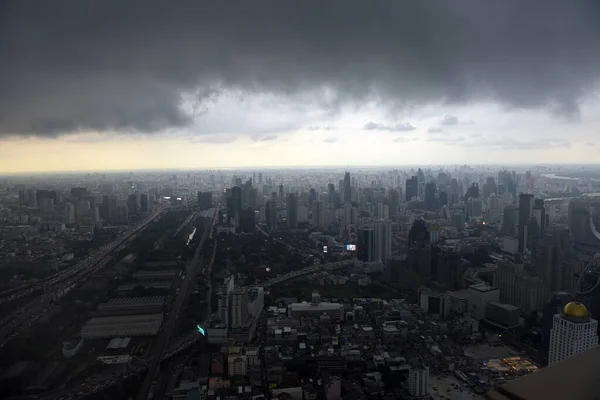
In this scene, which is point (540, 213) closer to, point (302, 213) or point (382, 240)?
point (382, 240)

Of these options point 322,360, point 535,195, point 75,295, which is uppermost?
point 535,195

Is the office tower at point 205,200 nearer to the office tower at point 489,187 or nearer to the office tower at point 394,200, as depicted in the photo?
the office tower at point 394,200

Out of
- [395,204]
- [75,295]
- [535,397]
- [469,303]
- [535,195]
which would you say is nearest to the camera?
[535,397]

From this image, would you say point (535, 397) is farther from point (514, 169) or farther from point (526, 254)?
point (514, 169)

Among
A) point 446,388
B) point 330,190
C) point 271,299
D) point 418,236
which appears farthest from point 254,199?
point 446,388

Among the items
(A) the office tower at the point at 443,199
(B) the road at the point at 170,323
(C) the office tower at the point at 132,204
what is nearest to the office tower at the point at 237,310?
(B) the road at the point at 170,323

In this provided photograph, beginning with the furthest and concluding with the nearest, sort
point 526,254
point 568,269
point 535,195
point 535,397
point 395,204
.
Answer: point 395,204, point 535,195, point 526,254, point 568,269, point 535,397

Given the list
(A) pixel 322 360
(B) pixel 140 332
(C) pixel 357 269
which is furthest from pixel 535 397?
(C) pixel 357 269

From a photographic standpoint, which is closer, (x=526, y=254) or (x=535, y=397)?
(x=535, y=397)
